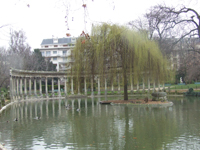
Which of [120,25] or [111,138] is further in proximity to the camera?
[120,25]

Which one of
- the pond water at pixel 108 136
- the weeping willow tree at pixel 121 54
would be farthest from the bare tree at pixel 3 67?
the pond water at pixel 108 136

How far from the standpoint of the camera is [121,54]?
26.5 m

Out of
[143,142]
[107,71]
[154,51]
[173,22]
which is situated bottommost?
[143,142]

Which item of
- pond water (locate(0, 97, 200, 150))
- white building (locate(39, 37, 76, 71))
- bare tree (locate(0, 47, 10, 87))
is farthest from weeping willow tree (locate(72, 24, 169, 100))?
white building (locate(39, 37, 76, 71))

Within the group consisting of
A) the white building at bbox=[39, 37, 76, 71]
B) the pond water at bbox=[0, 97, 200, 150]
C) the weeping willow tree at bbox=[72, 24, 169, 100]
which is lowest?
the pond water at bbox=[0, 97, 200, 150]

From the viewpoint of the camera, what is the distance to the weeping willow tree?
26.0 m

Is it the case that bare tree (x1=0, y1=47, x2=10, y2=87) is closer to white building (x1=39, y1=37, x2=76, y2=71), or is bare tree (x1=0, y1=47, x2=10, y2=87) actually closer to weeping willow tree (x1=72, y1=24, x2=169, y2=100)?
weeping willow tree (x1=72, y1=24, x2=169, y2=100)

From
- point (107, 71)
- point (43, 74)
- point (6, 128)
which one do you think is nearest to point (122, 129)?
point (6, 128)

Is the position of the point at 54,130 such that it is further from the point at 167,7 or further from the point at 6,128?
the point at 167,7

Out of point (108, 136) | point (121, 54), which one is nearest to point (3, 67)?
point (121, 54)

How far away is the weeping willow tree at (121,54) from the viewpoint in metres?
26.0

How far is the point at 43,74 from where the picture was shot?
149 feet

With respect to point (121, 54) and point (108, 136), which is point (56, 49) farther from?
point (108, 136)

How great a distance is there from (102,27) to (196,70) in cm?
1971
